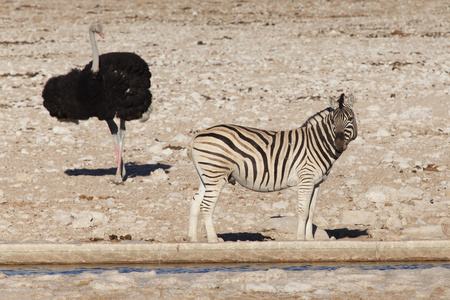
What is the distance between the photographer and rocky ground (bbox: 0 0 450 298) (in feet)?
34.5

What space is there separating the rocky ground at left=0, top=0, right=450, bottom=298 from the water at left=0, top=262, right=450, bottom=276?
1.34 m

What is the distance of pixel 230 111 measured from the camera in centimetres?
1669

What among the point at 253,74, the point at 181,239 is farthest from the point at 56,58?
the point at 181,239

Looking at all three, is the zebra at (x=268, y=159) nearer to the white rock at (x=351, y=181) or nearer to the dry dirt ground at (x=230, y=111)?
the dry dirt ground at (x=230, y=111)

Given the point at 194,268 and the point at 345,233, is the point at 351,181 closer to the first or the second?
the point at 345,233

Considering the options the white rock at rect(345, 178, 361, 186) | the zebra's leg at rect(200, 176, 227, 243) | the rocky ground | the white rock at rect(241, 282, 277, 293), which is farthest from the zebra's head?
the white rock at rect(345, 178, 361, 186)

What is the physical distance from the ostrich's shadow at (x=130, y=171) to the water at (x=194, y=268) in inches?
183

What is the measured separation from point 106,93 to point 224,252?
5.03 metres

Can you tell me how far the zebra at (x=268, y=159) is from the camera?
350 inches

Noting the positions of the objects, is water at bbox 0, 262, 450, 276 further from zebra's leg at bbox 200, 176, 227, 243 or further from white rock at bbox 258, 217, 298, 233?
white rock at bbox 258, 217, 298, 233

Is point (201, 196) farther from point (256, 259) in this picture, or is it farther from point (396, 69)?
point (396, 69)

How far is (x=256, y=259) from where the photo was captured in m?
8.21

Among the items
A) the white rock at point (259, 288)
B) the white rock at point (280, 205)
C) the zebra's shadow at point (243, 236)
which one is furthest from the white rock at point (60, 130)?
the white rock at point (259, 288)

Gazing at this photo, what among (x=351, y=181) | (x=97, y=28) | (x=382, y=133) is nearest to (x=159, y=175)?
(x=97, y=28)
